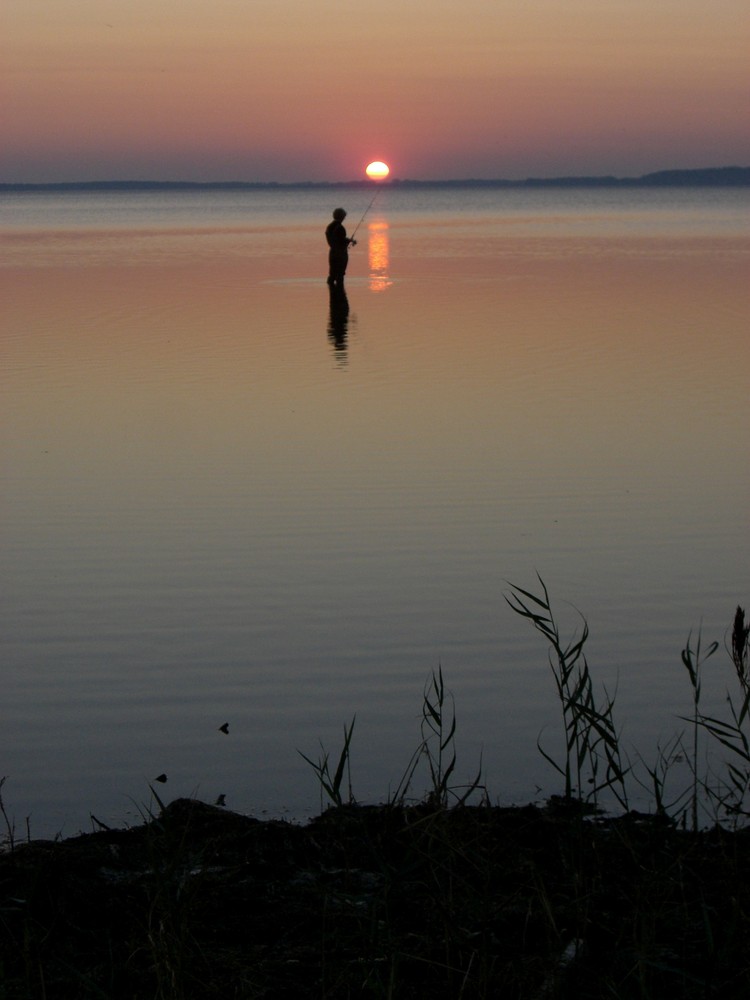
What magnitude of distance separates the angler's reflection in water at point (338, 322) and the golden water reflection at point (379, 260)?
6.97 ft

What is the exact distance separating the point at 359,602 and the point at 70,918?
11.4 ft

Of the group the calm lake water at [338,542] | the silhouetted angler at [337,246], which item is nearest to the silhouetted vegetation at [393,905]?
the calm lake water at [338,542]

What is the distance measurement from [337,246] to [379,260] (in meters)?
15.3

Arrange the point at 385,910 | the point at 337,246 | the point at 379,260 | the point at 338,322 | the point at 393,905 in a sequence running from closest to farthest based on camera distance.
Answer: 1. the point at 385,910
2. the point at 393,905
3. the point at 338,322
4. the point at 337,246
5. the point at 379,260

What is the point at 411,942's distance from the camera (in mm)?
3742

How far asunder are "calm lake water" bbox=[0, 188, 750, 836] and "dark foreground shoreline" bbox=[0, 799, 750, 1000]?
1.76 ft

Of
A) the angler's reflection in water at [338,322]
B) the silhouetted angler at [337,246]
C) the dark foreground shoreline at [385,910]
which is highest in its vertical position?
the silhouetted angler at [337,246]

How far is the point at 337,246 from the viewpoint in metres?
24.0

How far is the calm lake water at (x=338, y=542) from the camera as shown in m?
5.68

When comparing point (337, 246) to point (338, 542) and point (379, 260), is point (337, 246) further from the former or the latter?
point (338, 542)

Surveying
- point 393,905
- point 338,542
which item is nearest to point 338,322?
point 338,542

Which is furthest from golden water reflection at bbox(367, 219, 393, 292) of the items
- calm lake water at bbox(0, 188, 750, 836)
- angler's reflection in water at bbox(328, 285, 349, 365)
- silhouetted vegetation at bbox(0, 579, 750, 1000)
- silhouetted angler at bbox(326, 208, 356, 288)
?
silhouetted vegetation at bbox(0, 579, 750, 1000)

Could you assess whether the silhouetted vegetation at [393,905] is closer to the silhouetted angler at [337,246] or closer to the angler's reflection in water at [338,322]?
the angler's reflection in water at [338,322]

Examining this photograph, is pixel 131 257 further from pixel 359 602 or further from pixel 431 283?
pixel 359 602
